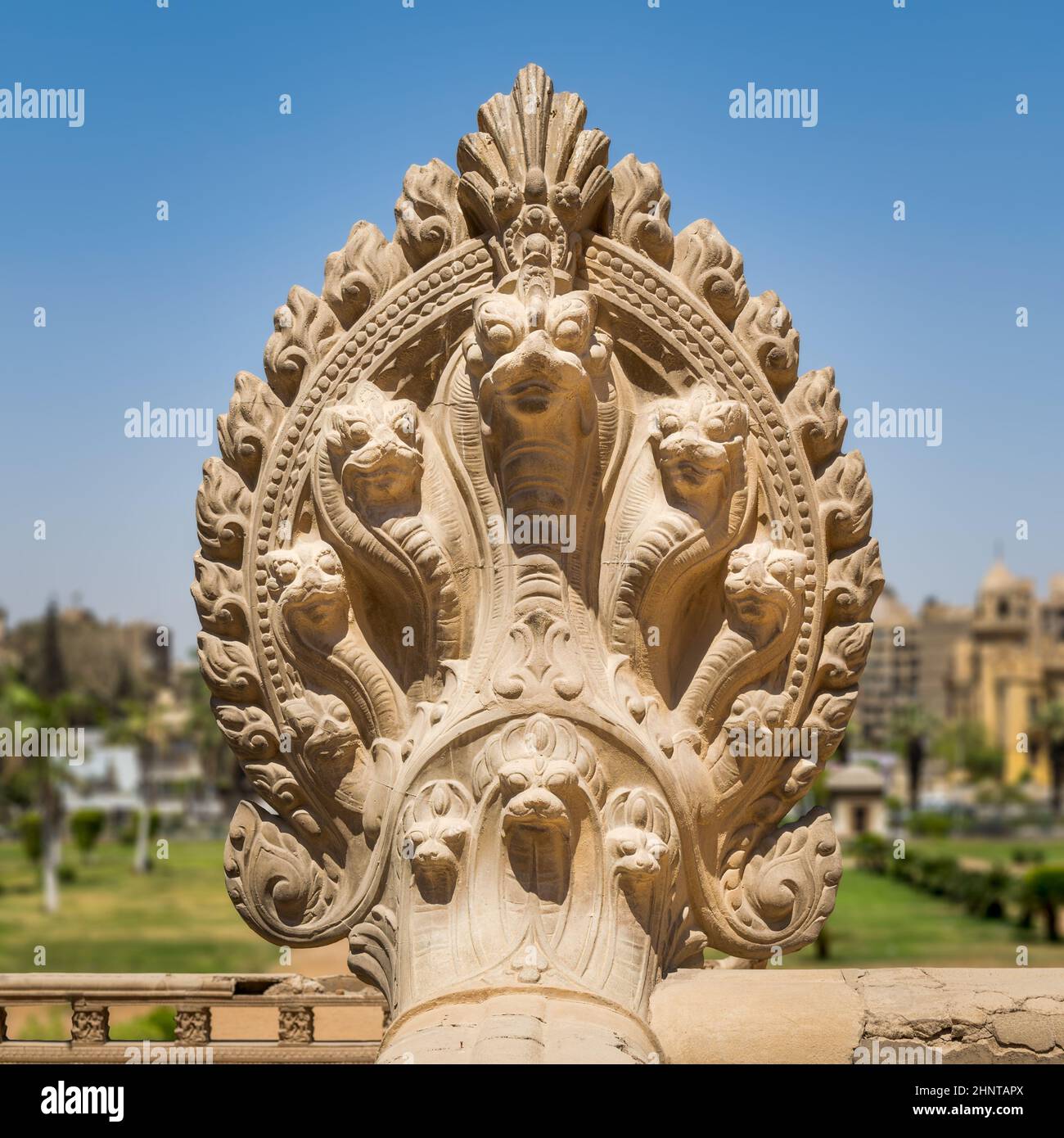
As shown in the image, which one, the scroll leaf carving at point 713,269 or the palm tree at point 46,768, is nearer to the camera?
the scroll leaf carving at point 713,269

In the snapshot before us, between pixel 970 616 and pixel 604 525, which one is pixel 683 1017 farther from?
pixel 970 616

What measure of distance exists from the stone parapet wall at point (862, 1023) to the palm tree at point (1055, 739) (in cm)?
6145

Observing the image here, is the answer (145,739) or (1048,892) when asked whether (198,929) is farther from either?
(145,739)

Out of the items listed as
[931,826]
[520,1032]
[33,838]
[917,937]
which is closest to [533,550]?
[520,1032]

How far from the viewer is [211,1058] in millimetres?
5070

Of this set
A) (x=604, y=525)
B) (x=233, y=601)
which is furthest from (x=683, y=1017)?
(x=233, y=601)

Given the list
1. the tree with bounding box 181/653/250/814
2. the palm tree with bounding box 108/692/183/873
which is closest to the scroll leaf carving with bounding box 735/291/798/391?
the tree with bounding box 181/653/250/814

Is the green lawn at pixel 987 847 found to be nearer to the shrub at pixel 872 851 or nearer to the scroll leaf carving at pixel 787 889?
the shrub at pixel 872 851

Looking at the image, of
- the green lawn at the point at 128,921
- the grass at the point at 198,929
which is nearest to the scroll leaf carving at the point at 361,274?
the grass at the point at 198,929

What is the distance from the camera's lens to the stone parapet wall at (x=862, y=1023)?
3.76 m

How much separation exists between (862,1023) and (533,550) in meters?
1.60

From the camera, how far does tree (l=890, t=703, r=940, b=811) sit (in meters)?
61.0
